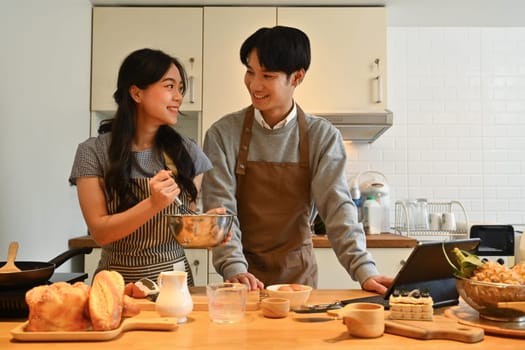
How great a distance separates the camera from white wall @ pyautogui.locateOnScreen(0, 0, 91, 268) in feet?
6.42

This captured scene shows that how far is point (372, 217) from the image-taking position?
3.10 meters

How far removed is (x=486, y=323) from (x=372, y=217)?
2.04m

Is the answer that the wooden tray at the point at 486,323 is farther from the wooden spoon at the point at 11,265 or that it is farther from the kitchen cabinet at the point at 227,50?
the kitchen cabinet at the point at 227,50

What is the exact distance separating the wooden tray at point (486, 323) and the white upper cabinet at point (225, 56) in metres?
2.19

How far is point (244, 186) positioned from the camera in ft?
5.98

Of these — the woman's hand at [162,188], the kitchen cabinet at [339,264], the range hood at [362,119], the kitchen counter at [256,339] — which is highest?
the range hood at [362,119]

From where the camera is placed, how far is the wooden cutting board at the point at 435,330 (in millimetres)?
969

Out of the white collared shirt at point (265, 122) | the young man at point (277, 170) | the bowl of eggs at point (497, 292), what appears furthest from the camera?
the white collared shirt at point (265, 122)

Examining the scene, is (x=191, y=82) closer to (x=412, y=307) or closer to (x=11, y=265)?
(x=11, y=265)

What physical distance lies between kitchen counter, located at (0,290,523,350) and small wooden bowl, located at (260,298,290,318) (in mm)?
39

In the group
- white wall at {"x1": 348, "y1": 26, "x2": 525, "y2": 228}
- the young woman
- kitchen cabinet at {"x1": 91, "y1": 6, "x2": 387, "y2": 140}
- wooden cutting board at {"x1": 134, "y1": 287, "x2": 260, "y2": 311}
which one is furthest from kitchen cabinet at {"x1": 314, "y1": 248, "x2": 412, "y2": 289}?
wooden cutting board at {"x1": 134, "y1": 287, "x2": 260, "y2": 311}

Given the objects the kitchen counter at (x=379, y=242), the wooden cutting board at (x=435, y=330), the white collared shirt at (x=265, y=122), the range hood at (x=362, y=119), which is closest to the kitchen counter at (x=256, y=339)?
the wooden cutting board at (x=435, y=330)

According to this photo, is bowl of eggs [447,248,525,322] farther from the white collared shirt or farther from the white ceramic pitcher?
the white collared shirt

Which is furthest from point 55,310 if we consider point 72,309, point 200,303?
point 200,303
